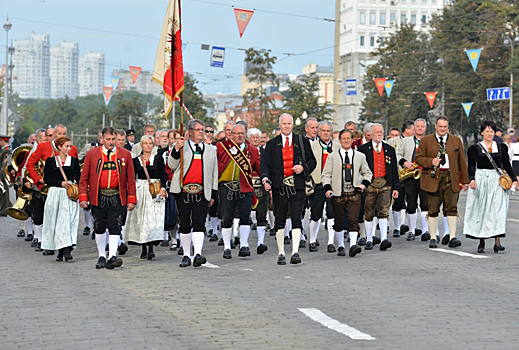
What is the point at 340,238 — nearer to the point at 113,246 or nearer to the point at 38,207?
the point at 113,246

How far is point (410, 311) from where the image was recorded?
9.99m

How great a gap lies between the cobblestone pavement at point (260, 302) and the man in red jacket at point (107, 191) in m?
0.41

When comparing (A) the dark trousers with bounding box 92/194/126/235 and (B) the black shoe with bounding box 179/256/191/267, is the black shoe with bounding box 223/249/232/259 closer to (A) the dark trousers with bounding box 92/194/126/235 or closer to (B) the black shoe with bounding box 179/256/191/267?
(B) the black shoe with bounding box 179/256/191/267

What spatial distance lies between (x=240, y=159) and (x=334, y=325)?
6451mm

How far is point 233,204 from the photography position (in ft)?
50.6

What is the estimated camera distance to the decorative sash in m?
→ 15.4

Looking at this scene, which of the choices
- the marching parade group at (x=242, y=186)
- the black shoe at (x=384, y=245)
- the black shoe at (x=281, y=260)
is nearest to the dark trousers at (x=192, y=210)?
the marching parade group at (x=242, y=186)

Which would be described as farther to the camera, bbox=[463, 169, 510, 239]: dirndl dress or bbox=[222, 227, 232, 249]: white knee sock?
bbox=[463, 169, 510, 239]: dirndl dress

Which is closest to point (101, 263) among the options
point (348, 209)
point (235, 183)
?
point (235, 183)

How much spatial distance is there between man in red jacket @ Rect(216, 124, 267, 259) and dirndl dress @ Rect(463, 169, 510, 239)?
3374mm

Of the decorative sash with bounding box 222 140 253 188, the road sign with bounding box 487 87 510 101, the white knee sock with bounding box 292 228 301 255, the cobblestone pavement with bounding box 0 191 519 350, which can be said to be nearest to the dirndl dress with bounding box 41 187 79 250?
the cobblestone pavement with bounding box 0 191 519 350

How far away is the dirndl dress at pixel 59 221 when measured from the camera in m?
14.7

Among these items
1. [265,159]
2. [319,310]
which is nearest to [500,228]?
[265,159]

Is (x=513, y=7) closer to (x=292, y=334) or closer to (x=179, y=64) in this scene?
(x=179, y=64)
